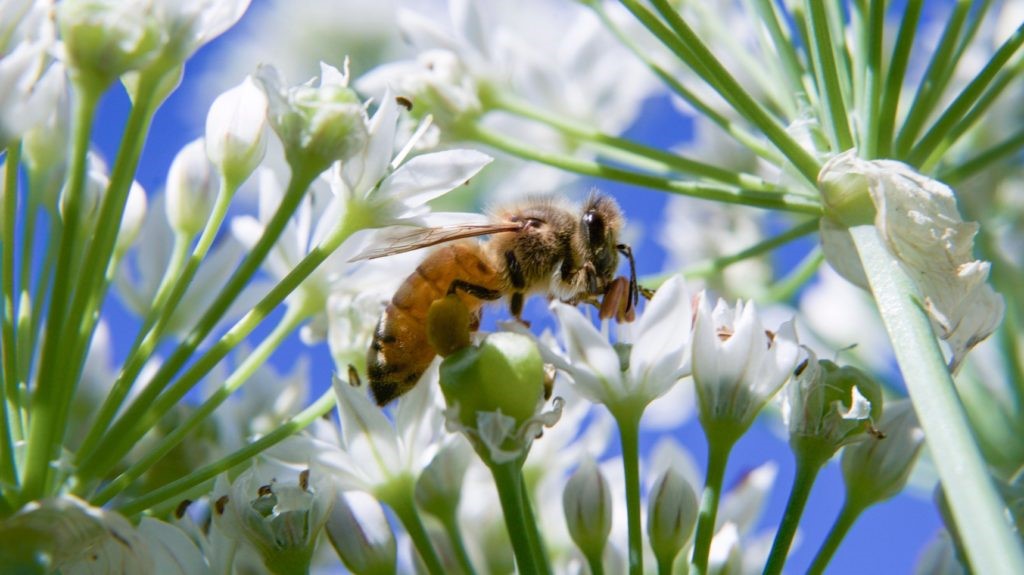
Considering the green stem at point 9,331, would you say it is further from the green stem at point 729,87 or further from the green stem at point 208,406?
the green stem at point 729,87

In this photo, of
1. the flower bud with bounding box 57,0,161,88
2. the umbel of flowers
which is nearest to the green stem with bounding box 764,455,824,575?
the umbel of flowers

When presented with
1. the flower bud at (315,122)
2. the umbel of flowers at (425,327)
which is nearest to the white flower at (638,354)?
the umbel of flowers at (425,327)

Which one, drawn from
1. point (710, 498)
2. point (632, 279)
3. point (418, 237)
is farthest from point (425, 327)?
point (710, 498)

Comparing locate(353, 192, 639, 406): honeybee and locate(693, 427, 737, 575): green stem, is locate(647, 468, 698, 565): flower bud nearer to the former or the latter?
locate(693, 427, 737, 575): green stem

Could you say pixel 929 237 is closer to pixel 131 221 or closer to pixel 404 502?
pixel 404 502

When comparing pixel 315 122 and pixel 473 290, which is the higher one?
pixel 315 122

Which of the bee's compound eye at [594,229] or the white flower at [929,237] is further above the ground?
the bee's compound eye at [594,229]

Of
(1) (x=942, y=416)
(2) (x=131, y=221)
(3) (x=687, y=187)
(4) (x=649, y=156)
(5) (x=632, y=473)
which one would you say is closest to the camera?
(1) (x=942, y=416)
